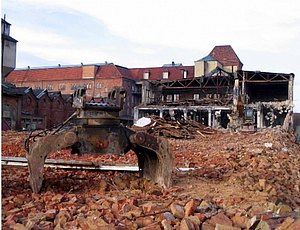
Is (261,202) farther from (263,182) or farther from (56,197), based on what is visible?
(56,197)

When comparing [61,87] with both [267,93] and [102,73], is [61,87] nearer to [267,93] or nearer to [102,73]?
[102,73]

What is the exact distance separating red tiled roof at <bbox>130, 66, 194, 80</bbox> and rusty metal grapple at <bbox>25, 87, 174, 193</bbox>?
58594 mm

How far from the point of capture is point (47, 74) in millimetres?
71125

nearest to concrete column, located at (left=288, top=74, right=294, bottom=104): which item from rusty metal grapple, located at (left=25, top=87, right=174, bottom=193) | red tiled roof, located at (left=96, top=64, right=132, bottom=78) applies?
red tiled roof, located at (left=96, top=64, right=132, bottom=78)

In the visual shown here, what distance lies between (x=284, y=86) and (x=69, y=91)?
3589 centimetres

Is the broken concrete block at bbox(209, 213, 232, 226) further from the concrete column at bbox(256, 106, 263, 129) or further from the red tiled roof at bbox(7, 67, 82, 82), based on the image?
the red tiled roof at bbox(7, 67, 82, 82)

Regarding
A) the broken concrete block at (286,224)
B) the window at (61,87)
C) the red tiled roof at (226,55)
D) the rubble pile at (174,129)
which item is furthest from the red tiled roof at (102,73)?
the broken concrete block at (286,224)

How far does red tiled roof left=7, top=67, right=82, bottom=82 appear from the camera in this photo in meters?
68.8

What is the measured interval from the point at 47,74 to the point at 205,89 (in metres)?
34.3

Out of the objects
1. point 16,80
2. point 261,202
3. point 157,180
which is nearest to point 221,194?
point 261,202

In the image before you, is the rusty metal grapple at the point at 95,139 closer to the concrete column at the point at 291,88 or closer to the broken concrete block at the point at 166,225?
the broken concrete block at the point at 166,225

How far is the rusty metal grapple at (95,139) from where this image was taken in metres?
5.50

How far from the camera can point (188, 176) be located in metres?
7.21

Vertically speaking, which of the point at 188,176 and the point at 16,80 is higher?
the point at 16,80
